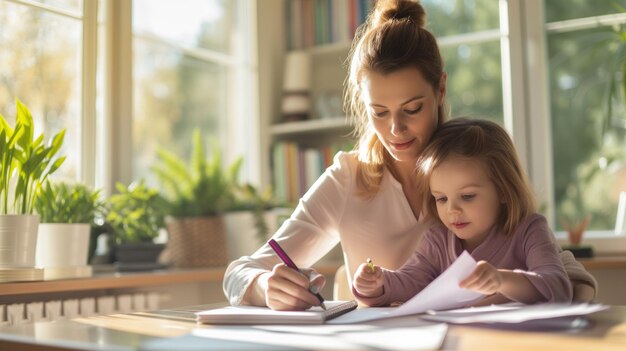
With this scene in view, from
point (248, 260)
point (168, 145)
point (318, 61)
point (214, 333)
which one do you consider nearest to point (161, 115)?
point (168, 145)

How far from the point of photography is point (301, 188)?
3.04 meters

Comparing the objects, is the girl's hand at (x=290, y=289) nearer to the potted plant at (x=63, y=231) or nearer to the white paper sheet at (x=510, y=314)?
the white paper sheet at (x=510, y=314)

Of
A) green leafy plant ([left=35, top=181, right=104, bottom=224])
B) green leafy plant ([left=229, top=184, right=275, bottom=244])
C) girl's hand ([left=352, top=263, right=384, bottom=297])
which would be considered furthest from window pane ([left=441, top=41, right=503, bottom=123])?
girl's hand ([left=352, top=263, right=384, bottom=297])

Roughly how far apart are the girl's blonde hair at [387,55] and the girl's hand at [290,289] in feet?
1.70

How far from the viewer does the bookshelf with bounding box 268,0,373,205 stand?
304 cm

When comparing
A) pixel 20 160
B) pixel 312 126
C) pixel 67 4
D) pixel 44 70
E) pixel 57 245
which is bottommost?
pixel 57 245

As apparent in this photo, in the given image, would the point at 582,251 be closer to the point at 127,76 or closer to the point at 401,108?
the point at 401,108

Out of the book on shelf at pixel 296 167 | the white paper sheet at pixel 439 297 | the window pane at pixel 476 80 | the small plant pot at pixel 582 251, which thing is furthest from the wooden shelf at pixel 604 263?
the white paper sheet at pixel 439 297

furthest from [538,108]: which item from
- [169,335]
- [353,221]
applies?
[169,335]

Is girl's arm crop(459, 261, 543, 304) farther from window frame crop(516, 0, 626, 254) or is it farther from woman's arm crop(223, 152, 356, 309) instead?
window frame crop(516, 0, 626, 254)

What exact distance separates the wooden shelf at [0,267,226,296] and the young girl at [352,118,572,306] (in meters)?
0.90

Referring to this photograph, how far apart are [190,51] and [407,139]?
5.47 ft

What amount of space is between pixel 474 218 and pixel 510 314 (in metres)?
0.39

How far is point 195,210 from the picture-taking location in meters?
2.54
